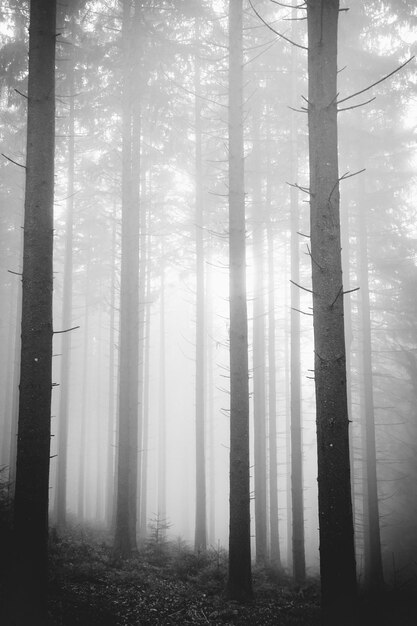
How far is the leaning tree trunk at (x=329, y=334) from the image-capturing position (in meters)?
4.23

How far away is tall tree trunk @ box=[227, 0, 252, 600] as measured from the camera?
6.91m

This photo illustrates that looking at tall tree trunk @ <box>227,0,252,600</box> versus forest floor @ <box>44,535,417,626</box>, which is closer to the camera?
forest floor @ <box>44,535,417,626</box>

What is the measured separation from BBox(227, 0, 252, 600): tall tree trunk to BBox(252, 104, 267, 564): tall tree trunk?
447 cm

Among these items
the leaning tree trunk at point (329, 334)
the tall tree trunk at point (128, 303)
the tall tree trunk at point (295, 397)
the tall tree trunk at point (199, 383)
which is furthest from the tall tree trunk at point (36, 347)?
the tall tree trunk at point (199, 383)

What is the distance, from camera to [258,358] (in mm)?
13609

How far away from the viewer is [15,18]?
1026 cm

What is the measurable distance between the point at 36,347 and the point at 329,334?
3958mm

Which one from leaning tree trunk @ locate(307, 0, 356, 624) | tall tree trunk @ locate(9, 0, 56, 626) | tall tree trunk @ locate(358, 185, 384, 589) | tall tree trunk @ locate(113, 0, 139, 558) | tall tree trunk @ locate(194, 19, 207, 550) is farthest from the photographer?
tall tree trunk @ locate(194, 19, 207, 550)

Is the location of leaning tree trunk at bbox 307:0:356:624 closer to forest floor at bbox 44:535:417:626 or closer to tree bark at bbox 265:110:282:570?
forest floor at bbox 44:535:417:626

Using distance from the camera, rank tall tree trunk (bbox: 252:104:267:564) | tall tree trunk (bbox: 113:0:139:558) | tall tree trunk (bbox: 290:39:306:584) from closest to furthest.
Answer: tall tree trunk (bbox: 113:0:139:558) < tall tree trunk (bbox: 290:39:306:584) < tall tree trunk (bbox: 252:104:267:564)

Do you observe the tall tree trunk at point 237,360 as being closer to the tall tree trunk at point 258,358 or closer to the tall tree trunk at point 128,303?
the tall tree trunk at point 128,303

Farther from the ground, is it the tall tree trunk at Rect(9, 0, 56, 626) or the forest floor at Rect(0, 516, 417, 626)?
the tall tree trunk at Rect(9, 0, 56, 626)

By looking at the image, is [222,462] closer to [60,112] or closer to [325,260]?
[60,112]

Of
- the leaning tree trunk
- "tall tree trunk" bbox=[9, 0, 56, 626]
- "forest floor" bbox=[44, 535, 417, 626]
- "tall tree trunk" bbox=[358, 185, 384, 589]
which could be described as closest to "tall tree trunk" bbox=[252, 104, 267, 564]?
"tall tree trunk" bbox=[358, 185, 384, 589]
